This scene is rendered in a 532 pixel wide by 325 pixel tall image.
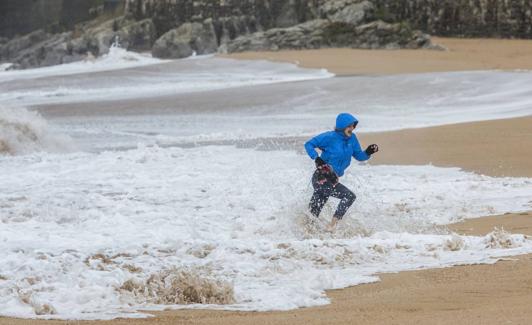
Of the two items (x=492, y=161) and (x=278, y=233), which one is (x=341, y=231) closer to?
(x=278, y=233)

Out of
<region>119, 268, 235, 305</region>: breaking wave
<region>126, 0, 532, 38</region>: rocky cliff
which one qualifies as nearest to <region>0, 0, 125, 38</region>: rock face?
<region>126, 0, 532, 38</region>: rocky cliff

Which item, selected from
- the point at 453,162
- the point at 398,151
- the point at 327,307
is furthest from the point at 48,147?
the point at 327,307

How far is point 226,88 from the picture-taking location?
28844 millimetres

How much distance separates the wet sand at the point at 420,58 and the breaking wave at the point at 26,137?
663 inches

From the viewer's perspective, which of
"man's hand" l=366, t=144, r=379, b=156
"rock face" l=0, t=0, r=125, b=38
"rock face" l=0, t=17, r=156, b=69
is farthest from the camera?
"rock face" l=0, t=0, r=125, b=38

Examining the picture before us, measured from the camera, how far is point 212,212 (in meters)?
9.12

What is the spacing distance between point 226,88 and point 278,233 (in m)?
21.2

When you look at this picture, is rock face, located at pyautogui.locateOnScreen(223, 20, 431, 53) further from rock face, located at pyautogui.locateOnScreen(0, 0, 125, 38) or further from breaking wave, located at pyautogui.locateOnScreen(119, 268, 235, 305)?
breaking wave, located at pyautogui.locateOnScreen(119, 268, 235, 305)

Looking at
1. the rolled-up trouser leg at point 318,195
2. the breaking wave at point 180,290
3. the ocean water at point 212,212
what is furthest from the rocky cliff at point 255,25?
the breaking wave at point 180,290

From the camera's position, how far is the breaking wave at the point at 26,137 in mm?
14883

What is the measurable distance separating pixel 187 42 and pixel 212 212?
42.6 metres

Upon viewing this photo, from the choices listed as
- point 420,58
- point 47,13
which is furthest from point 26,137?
point 47,13

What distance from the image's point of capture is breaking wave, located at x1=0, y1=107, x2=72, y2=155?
48.8ft

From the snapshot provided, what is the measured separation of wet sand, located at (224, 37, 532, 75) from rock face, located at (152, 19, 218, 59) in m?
7.14
